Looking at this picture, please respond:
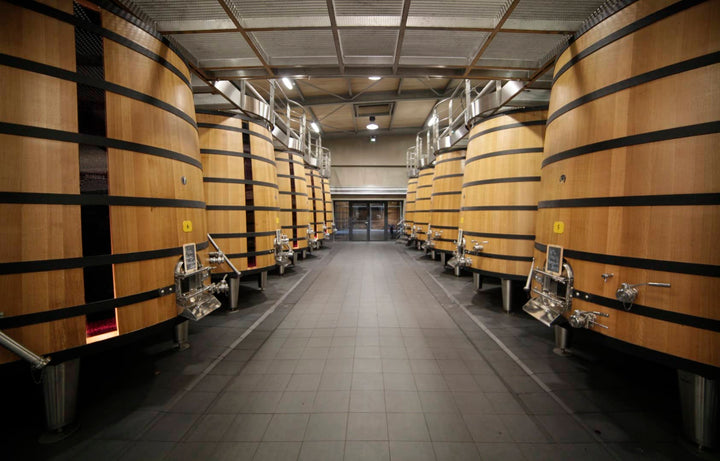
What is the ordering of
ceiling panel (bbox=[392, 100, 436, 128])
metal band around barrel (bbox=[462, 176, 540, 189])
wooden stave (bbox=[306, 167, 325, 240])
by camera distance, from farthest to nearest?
ceiling panel (bbox=[392, 100, 436, 128]) < wooden stave (bbox=[306, 167, 325, 240]) < metal band around barrel (bbox=[462, 176, 540, 189])

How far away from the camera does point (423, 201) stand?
30.3 feet

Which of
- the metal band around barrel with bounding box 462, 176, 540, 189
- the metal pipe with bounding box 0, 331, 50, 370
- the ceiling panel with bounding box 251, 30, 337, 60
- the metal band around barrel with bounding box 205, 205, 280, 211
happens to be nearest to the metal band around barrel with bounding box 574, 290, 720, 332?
the metal band around barrel with bounding box 462, 176, 540, 189

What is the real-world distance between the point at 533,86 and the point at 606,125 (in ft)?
6.39

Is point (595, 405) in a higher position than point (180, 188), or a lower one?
lower

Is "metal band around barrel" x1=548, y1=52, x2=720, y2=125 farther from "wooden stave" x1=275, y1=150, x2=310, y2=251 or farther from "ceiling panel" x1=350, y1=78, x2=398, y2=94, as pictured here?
"ceiling panel" x1=350, y1=78, x2=398, y2=94

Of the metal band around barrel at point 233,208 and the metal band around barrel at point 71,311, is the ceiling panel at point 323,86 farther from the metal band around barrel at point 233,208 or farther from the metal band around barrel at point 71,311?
the metal band around barrel at point 71,311

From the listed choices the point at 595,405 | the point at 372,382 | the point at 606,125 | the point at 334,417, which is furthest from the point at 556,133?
the point at 334,417

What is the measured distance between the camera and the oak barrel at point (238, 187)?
381 cm

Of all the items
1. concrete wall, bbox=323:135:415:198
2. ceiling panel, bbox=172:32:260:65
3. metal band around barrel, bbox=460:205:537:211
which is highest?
concrete wall, bbox=323:135:415:198

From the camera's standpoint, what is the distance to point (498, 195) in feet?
12.7

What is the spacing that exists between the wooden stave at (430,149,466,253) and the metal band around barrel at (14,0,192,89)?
5.81 meters

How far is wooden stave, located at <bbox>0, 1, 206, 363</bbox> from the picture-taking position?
1.51 meters

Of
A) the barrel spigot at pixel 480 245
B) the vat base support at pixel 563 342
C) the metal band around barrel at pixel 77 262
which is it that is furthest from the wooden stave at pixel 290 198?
the vat base support at pixel 563 342

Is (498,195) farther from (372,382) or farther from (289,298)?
(289,298)
